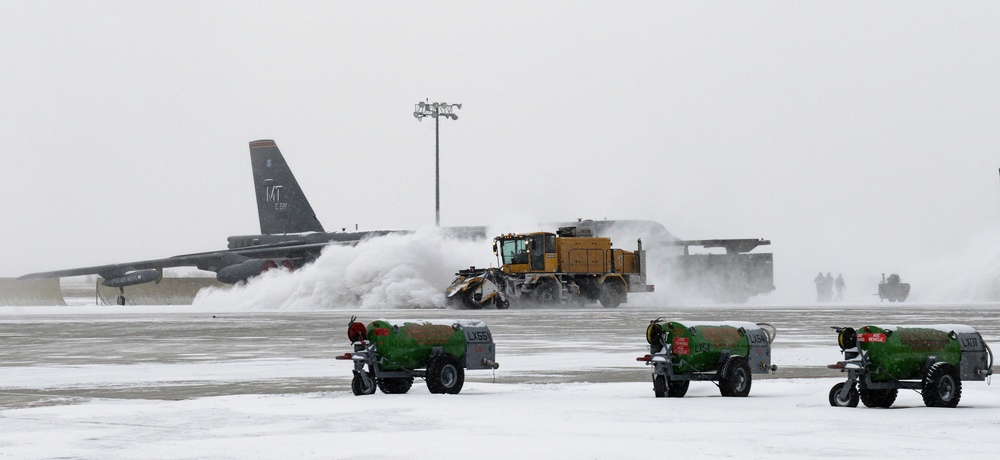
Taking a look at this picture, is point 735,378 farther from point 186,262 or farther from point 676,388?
point 186,262

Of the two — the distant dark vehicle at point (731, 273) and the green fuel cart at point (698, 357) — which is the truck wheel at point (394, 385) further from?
the distant dark vehicle at point (731, 273)

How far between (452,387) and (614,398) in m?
1.90

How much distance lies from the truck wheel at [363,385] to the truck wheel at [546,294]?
3274 centimetres

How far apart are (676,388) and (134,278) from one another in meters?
45.0

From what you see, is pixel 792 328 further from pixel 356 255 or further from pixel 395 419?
pixel 356 255

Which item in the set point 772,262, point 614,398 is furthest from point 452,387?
point 772,262

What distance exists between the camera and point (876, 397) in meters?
11.6

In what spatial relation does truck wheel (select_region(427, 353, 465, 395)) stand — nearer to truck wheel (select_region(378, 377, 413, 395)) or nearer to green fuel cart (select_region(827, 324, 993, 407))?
truck wheel (select_region(378, 377, 413, 395))

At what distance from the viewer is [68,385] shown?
14102 mm

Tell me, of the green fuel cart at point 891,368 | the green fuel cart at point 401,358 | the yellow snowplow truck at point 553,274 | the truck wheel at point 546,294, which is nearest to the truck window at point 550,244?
the yellow snowplow truck at point 553,274

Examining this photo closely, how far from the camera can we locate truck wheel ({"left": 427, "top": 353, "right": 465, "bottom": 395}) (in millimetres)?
13195

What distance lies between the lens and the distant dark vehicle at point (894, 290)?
57125mm

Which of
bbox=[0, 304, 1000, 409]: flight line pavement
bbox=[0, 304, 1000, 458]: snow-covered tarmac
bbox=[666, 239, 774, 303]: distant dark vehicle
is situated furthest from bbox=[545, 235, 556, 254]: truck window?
bbox=[0, 304, 1000, 458]: snow-covered tarmac

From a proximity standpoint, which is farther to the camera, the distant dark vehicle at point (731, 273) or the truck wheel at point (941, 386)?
the distant dark vehicle at point (731, 273)
